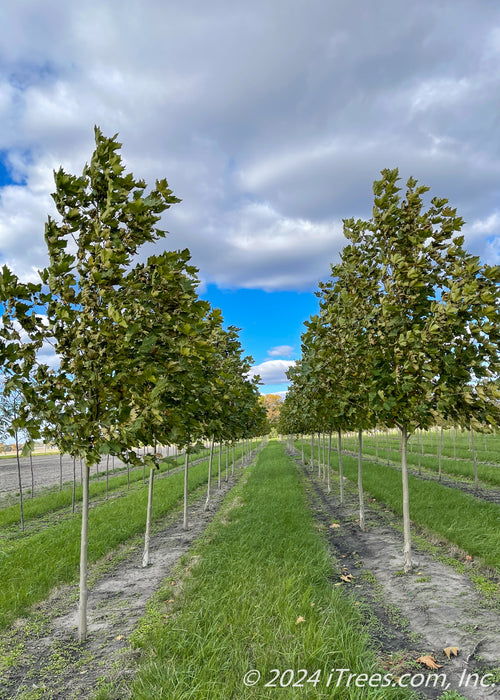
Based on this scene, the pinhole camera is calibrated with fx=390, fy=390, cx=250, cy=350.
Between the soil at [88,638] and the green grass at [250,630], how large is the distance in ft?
1.15

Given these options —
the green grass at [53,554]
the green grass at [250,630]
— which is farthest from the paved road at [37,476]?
the green grass at [250,630]

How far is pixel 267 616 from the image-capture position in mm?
4680

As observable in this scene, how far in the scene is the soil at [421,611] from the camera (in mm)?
4133

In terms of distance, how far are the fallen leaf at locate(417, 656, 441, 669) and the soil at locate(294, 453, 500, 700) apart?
0.05 meters

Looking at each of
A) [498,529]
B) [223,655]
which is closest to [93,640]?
[223,655]

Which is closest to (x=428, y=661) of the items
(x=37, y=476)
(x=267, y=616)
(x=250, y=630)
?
(x=267, y=616)

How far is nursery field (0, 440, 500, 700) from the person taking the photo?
3713 millimetres

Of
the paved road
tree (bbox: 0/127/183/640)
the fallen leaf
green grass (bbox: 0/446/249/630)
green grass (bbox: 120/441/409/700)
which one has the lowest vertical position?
the paved road

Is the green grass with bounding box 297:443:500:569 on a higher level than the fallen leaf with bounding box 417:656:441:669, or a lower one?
lower

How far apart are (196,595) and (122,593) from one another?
1.87 m

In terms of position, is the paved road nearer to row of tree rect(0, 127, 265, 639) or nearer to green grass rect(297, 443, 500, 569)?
green grass rect(297, 443, 500, 569)

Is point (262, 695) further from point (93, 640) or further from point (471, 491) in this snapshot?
point (471, 491)

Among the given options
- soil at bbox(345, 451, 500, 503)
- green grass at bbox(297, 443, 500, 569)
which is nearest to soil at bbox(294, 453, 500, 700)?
green grass at bbox(297, 443, 500, 569)

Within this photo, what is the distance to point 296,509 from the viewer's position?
35.2 feet
